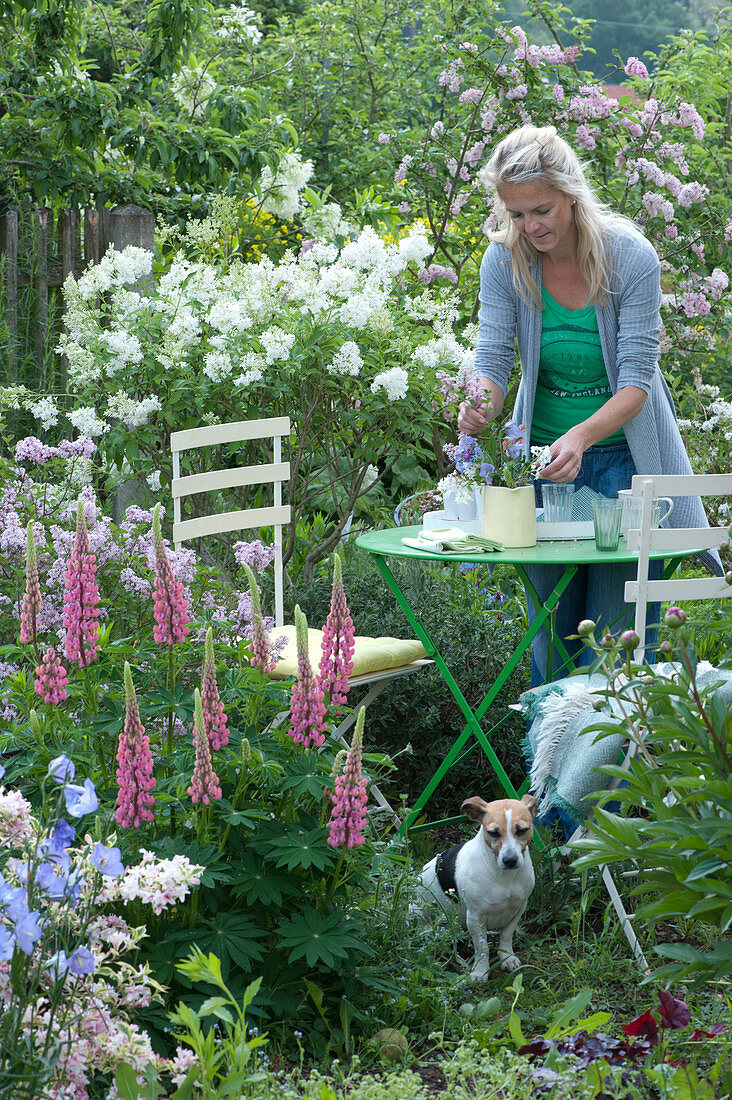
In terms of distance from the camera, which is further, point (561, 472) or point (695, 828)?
point (561, 472)

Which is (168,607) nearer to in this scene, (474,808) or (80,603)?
(80,603)

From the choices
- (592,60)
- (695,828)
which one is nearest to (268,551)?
(695,828)

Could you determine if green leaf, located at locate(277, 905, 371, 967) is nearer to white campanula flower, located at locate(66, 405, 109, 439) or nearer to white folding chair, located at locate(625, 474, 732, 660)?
white folding chair, located at locate(625, 474, 732, 660)

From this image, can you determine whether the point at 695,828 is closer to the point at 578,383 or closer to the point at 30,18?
the point at 578,383

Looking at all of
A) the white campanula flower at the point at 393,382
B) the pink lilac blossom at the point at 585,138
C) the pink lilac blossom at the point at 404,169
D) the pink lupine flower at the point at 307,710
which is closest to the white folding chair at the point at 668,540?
the pink lupine flower at the point at 307,710

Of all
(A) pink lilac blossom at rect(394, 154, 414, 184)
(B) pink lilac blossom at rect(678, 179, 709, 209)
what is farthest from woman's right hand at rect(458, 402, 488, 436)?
(A) pink lilac blossom at rect(394, 154, 414, 184)

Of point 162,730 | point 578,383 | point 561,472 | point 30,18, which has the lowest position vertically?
point 162,730

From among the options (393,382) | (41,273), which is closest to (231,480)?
(393,382)

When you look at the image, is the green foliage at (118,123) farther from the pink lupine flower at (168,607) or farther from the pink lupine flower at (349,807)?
the pink lupine flower at (349,807)

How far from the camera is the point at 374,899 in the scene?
2771 millimetres

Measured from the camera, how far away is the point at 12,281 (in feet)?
19.9

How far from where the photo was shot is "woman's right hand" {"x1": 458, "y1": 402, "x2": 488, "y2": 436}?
137 inches

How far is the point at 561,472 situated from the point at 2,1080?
2.22 meters

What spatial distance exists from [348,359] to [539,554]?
1.47 metres
